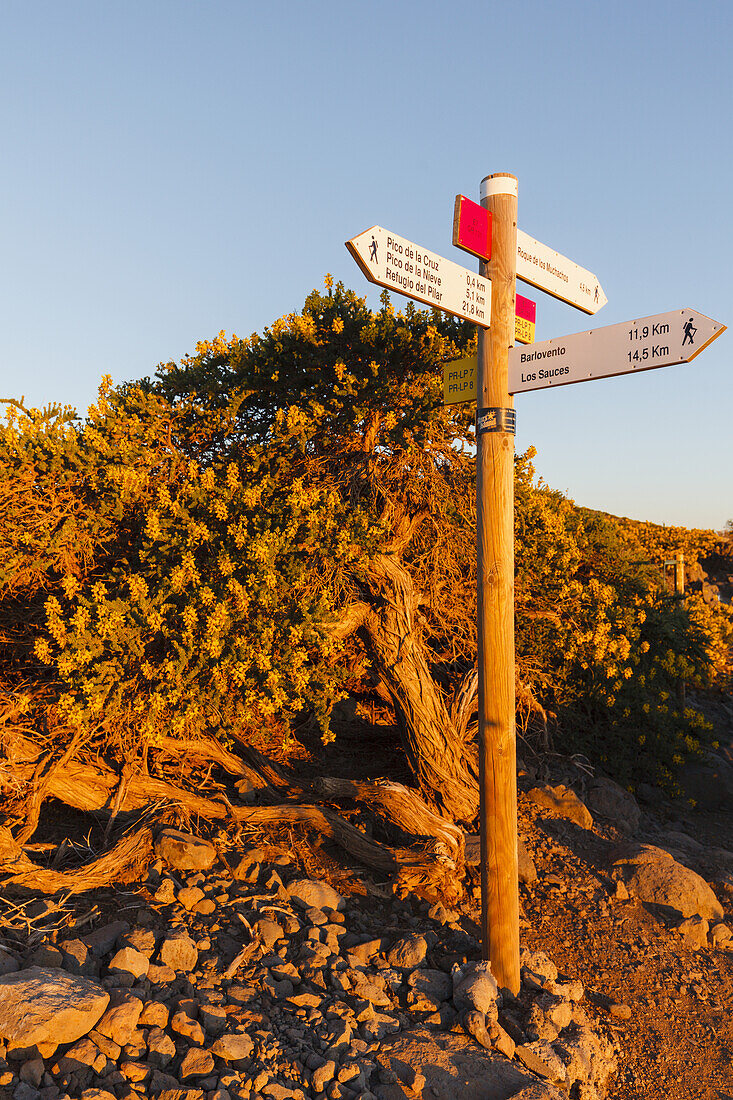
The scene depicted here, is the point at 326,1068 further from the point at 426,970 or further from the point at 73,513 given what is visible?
the point at 73,513

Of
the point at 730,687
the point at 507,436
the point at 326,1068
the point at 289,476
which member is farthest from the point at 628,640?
the point at 730,687

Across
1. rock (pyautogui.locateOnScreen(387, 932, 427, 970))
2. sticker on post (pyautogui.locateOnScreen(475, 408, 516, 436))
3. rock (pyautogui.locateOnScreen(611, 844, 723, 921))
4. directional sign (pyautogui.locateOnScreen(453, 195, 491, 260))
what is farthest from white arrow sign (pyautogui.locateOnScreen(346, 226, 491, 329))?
rock (pyautogui.locateOnScreen(611, 844, 723, 921))

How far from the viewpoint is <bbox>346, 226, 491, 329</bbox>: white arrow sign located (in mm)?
3936

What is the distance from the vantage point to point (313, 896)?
551 cm

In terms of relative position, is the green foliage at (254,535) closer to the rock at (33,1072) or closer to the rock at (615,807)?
the rock at (615,807)

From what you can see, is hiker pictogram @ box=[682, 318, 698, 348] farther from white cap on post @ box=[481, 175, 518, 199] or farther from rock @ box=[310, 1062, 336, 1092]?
rock @ box=[310, 1062, 336, 1092]

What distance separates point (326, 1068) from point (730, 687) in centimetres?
1649

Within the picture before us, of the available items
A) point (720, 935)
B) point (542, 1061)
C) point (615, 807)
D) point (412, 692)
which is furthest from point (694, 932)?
point (412, 692)

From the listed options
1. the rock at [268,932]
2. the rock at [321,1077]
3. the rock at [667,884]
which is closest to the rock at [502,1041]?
the rock at [321,1077]

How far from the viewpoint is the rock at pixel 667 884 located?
255 inches

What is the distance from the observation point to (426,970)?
4852mm

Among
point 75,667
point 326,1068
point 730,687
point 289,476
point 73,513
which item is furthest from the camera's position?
point 730,687

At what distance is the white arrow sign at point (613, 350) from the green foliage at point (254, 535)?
2515 mm

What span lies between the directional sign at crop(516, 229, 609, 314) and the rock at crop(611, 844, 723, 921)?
4999 millimetres
